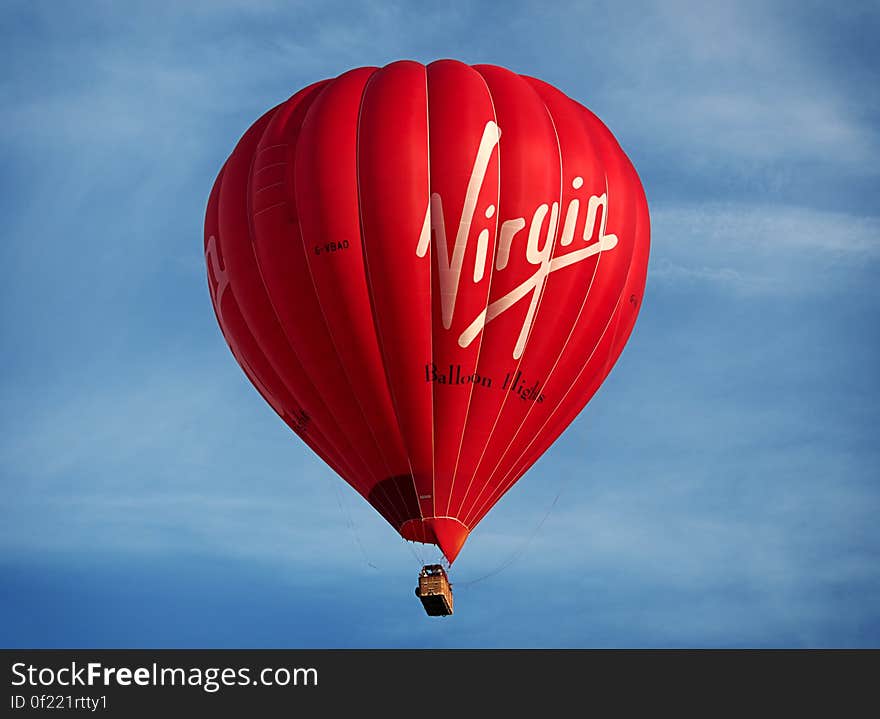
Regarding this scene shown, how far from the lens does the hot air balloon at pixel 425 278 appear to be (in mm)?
32875

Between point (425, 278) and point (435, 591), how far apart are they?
5.55 meters

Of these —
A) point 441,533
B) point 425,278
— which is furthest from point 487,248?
point 441,533

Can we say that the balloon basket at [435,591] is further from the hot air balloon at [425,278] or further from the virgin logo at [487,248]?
the virgin logo at [487,248]

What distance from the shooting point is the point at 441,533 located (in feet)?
108

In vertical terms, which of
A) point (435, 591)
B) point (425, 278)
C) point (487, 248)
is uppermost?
point (487, 248)

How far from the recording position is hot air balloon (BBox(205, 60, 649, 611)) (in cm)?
3288

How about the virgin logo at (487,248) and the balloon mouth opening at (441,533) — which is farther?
the balloon mouth opening at (441,533)

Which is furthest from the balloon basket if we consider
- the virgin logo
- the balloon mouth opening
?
the virgin logo

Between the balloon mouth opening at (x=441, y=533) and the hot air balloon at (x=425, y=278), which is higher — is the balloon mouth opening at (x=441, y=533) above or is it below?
below

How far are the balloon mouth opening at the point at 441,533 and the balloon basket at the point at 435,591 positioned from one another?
0.41 meters

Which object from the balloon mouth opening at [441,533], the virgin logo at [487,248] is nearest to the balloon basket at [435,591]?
the balloon mouth opening at [441,533]

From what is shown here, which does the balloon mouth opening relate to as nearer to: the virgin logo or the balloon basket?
the balloon basket

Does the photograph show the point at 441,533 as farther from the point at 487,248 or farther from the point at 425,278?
the point at 487,248

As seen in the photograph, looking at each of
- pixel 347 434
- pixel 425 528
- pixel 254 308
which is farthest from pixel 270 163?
pixel 425 528
